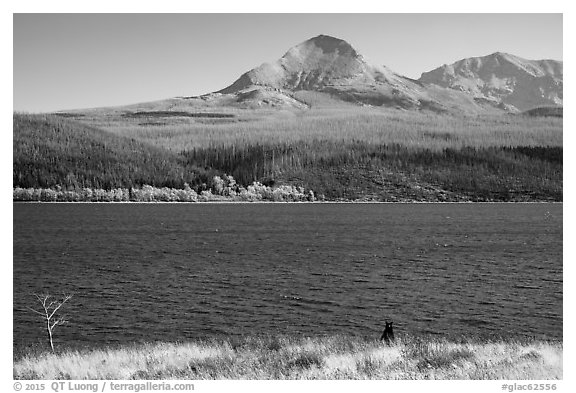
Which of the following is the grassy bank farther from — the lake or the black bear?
the lake

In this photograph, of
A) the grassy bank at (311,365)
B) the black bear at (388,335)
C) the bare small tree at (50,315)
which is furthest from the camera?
the black bear at (388,335)

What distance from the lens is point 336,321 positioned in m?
42.3

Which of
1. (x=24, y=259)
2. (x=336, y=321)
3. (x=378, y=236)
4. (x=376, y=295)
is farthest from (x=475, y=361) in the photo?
(x=378, y=236)

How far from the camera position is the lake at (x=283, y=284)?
132ft

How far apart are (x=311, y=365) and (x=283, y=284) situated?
38.8m

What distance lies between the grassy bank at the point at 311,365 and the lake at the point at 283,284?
15741 mm

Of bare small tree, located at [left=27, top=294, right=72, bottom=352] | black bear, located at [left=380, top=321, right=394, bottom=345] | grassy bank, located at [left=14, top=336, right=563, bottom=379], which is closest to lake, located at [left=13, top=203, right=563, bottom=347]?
bare small tree, located at [left=27, top=294, right=72, bottom=352]

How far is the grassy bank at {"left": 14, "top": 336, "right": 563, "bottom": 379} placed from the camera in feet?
62.2

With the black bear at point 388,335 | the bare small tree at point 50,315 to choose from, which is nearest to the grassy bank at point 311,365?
the bare small tree at point 50,315

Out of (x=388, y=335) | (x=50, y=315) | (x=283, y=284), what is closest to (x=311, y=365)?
(x=388, y=335)

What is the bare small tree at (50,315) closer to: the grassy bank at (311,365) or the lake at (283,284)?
the lake at (283,284)
